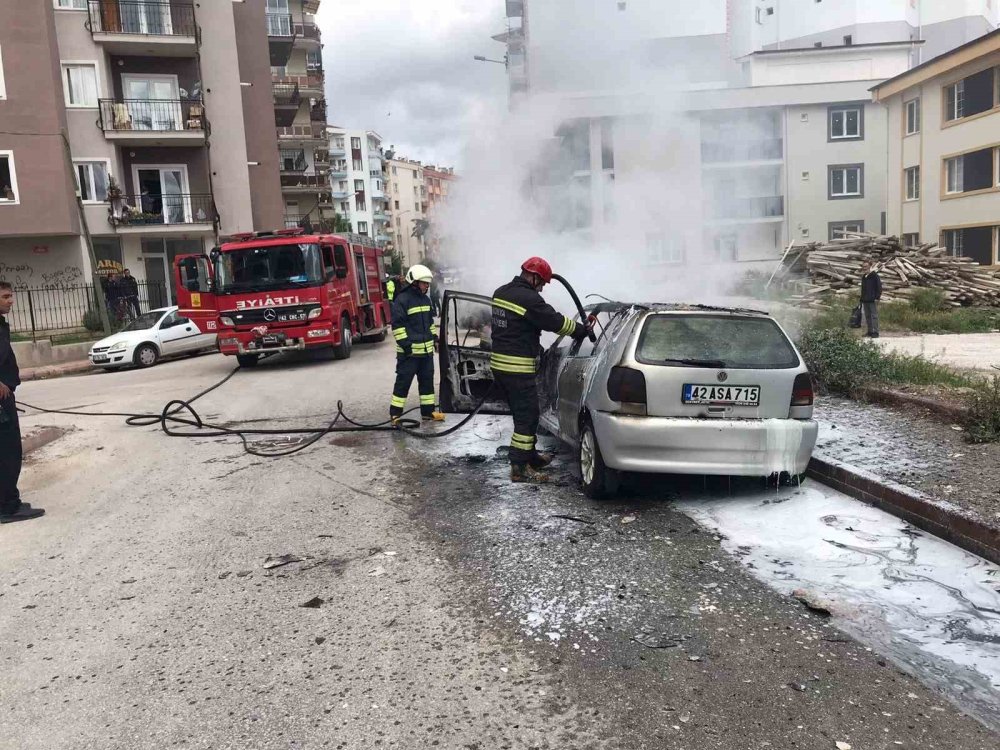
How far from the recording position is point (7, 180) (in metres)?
23.2

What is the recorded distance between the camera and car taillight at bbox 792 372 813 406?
5453mm

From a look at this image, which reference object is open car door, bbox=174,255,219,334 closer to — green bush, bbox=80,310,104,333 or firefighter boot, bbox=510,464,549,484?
green bush, bbox=80,310,104,333

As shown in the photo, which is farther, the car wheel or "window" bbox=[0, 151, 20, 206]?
"window" bbox=[0, 151, 20, 206]

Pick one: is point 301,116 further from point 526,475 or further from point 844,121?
point 526,475

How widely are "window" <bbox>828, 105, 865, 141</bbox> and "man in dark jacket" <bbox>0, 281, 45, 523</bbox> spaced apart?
36.1 meters

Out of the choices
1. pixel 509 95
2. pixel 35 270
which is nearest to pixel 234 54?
pixel 35 270

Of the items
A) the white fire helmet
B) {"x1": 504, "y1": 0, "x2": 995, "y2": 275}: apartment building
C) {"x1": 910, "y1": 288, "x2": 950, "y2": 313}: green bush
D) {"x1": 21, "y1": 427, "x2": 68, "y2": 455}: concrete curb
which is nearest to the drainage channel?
the white fire helmet

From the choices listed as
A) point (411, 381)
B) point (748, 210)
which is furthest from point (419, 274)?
point (748, 210)

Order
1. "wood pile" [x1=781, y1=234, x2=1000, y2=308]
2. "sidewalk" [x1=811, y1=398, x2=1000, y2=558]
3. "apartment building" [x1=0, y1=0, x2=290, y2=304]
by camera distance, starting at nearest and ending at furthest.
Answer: "sidewalk" [x1=811, y1=398, x2=1000, y2=558], "wood pile" [x1=781, y1=234, x2=1000, y2=308], "apartment building" [x1=0, y1=0, x2=290, y2=304]

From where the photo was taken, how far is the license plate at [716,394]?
209 inches

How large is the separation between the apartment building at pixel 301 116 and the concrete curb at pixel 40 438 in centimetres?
3486

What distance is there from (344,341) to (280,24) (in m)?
32.3

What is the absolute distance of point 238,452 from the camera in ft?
25.5

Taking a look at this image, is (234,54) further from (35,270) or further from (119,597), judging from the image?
(119,597)
